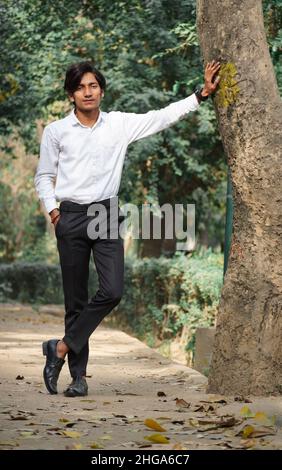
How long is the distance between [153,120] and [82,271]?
1.17m

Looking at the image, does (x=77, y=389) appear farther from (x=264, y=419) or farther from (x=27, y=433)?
(x=264, y=419)

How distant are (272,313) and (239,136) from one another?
119cm

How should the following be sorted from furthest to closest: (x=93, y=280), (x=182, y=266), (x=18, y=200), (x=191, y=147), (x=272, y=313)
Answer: (x=18, y=200) < (x=93, y=280) < (x=191, y=147) < (x=182, y=266) < (x=272, y=313)

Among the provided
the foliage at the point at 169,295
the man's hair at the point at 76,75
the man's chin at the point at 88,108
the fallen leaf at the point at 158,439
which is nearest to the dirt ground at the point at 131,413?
the fallen leaf at the point at 158,439

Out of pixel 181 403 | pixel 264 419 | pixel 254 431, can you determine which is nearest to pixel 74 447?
pixel 254 431

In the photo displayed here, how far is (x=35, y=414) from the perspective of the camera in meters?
7.25

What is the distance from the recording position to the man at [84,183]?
7957 mm

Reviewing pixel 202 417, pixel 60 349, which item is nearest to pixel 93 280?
pixel 60 349

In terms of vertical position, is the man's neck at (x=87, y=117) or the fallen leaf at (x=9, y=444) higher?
the man's neck at (x=87, y=117)

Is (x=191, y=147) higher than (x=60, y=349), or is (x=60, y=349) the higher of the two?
(x=191, y=147)

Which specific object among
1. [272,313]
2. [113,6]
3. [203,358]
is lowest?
[203,358]

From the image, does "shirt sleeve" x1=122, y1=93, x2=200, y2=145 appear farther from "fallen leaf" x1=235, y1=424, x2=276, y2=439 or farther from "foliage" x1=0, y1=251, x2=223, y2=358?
"foliage" x1=0, y1=251, x2=223, y2=358

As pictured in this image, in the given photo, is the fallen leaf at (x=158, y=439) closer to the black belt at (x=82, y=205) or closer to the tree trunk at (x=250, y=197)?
the tree trunk at (x=250, y=197)
